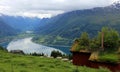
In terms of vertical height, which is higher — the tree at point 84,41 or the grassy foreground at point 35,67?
the tree at point 84,41

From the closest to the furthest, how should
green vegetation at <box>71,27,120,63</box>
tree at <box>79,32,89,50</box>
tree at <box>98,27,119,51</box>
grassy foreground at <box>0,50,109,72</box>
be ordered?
1. grassy foreground at <box>0,50,109,72</box>
2. green vegetation at <box>71,27,120,63</box>
3. tree at <box>98,27,119,51</box>
4. tree at <box>79,32,89,50</box>

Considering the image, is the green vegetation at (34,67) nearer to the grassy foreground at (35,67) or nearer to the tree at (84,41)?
the grassy foreground at (35,67)

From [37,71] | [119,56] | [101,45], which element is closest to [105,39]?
[101,45]

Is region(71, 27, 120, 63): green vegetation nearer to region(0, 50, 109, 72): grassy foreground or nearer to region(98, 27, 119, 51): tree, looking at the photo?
region(98, 27, 119, 51): tree

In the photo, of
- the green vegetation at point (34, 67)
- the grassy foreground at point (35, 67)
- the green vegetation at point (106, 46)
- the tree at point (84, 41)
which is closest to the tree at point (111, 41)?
the green vegetation at point (106, 46)

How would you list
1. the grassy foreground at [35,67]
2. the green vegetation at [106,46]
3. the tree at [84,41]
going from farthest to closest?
the tree at [84,41] < the green vegetation at [106,46] < the grassy foreground at [35,67]

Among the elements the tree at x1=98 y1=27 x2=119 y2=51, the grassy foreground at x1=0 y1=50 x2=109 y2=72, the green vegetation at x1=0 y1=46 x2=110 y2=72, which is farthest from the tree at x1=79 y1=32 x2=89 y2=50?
the grassy foreground at x1=0 y1=50 x2=109 y2=72

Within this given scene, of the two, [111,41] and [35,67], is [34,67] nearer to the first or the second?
[35,67]

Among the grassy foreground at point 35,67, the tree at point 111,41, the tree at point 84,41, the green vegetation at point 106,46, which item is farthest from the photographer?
Answer: the tree at point 84,41

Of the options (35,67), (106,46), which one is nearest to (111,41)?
(106,46)

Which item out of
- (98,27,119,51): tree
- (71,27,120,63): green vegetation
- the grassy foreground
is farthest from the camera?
(98,27,119,51): tree

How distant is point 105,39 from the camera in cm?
4531

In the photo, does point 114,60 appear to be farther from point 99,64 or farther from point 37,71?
Answer: point 37,71

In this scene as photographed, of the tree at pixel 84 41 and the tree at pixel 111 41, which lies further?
the tree at pixel 84 41
